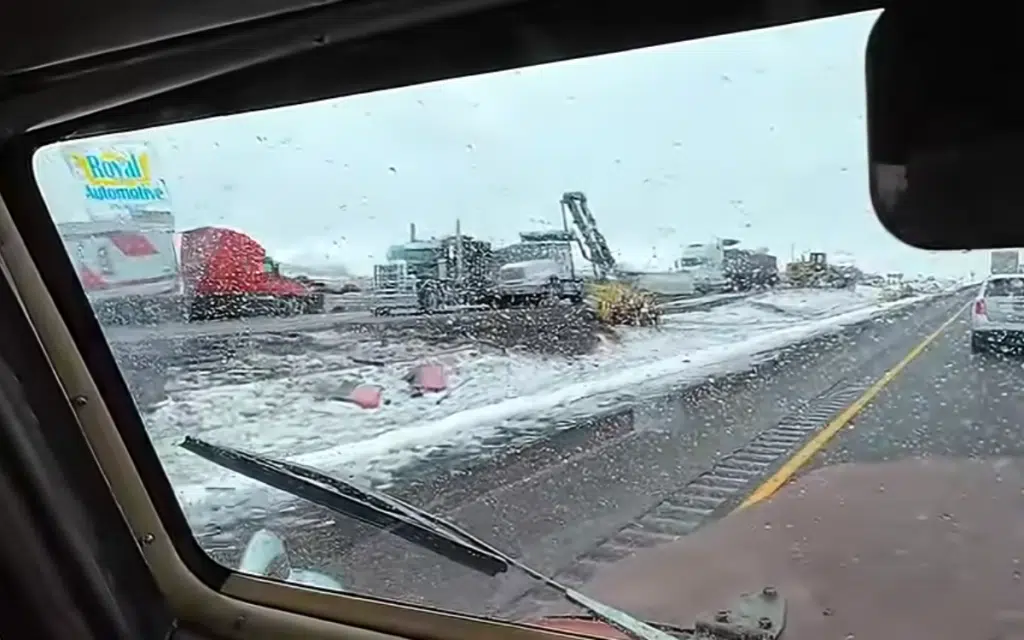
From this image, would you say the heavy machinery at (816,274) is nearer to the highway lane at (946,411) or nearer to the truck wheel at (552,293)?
the highway lane at (946,411)

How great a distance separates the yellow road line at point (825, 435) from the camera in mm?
1297

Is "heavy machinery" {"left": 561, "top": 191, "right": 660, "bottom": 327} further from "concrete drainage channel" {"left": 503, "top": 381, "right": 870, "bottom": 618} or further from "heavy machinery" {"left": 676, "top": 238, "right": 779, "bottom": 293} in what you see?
"concrete drainage channel" {"left": 503, "top": 381, "right": 870, "bottom": 618}

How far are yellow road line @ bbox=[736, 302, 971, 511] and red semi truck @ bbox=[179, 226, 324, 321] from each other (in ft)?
2.44

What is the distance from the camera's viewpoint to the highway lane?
1236 mm

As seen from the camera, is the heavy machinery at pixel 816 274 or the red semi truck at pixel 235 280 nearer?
the heavy machinery at pixel 816 274

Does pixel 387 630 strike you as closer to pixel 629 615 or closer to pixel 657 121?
pixel 629 615

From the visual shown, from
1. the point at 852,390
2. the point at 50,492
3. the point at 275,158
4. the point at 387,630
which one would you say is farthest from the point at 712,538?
the point at 50,492

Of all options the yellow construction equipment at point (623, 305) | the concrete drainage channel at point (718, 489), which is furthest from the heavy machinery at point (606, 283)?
the concrete drainage channel at point (718, 489)

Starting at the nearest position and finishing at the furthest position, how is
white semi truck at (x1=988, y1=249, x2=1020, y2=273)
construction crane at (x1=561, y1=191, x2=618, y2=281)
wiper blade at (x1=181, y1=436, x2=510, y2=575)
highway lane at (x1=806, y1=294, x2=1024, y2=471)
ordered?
white semi truck at (x1=988, y1=249, x2=1020, y2=273) < highway lane at (x1=806, y1=294, x2=1024, y2=471) < construction crane at (x1=561, y1=191, x2=618, y2=281) < wiper blade at (x1=181, y1=436, x2=510, y2=575)

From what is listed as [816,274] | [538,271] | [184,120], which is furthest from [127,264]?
[816,274]

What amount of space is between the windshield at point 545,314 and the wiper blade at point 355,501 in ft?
0.04

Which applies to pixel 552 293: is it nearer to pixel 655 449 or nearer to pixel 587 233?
pixel 587 233

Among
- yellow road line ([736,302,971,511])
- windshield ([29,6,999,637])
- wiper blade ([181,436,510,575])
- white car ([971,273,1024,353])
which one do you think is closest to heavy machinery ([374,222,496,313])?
windshield ([29,6,999,637])

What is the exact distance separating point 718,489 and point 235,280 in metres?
0.85
